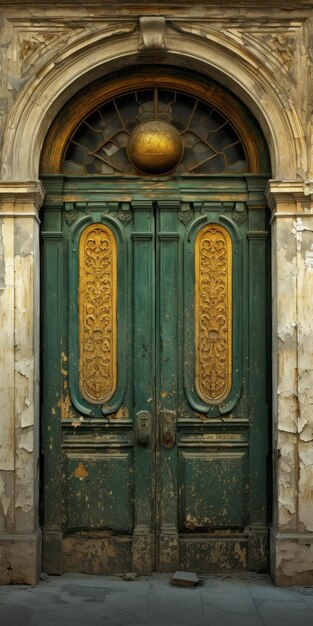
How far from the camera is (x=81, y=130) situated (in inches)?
256

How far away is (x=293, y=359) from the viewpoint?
20.1 feet

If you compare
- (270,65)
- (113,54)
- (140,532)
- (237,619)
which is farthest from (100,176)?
(237,619)

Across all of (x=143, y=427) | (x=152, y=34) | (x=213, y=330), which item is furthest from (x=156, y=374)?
(x=152, y=34)

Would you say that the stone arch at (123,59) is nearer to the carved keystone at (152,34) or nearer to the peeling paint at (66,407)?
the carved keystone at (152,34)

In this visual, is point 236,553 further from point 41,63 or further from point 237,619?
point 41,63

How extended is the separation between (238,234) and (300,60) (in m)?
1.31

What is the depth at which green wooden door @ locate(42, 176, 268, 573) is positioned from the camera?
6359 mm

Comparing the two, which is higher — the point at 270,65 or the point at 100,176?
the point at 270,65

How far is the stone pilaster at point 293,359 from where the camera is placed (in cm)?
609

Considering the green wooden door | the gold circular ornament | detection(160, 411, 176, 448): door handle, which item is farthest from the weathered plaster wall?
detection(160, 411, 176, 448): door handle

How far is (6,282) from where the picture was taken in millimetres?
6125

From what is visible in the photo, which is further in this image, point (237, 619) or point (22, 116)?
point (22, 116)

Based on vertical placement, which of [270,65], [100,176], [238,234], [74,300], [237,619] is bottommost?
[237,619]

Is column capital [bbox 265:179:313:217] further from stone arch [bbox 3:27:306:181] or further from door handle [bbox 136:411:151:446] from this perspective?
door handle [bbox 136:411:151:446]
